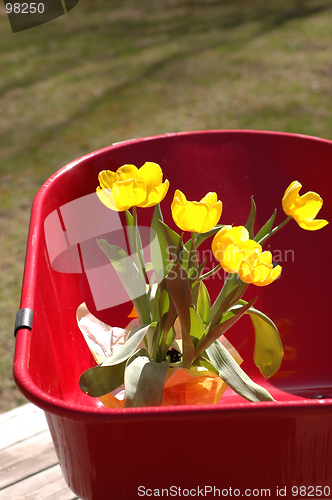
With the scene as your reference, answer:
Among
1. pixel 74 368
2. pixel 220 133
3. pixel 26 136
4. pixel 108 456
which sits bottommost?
pixel 26 136

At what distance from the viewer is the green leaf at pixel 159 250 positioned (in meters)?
0.71

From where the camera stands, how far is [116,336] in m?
0.83

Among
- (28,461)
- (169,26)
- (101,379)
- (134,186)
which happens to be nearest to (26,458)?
(28,461)

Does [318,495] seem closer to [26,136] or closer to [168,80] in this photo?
[26,136]

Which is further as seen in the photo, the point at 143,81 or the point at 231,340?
the point at 143,81

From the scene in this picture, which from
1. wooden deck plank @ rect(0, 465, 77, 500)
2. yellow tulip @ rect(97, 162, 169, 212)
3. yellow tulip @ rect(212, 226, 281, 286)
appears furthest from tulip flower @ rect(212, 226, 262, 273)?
wooden deck plank @ rect(0, 465, 77, 500)

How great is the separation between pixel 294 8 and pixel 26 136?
9.32 feet

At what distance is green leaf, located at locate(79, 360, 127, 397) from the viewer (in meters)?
0.64

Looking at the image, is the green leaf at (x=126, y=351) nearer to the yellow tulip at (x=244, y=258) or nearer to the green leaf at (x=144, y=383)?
the green leaf at (x=144, y=383)

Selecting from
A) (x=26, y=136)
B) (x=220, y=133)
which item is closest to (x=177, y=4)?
(x=26, y=136)

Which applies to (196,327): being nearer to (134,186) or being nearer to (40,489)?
(134,186)

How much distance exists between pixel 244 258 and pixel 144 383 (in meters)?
0.19

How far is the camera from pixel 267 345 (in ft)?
2.39

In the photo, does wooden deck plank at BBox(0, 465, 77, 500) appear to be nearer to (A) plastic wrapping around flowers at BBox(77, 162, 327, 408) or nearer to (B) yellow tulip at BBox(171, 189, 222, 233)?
(A) plastic wrapping around flowers at BBox(77, 162, 327, 408)
